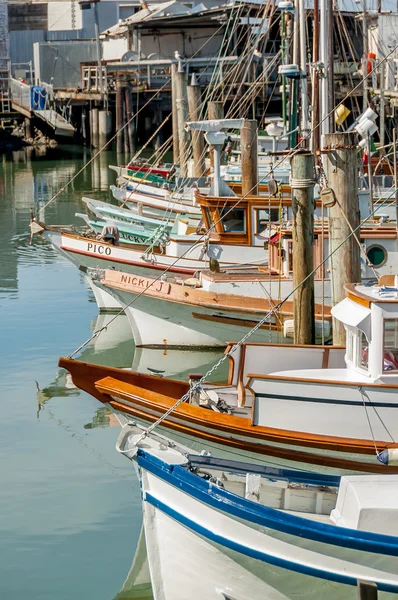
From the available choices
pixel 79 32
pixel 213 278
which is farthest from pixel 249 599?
pixel 79 32

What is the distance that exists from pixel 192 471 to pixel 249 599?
1.18 m

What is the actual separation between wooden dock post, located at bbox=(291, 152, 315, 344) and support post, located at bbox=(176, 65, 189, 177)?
15.4 m

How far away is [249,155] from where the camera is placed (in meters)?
22.1

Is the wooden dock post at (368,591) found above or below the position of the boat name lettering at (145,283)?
below

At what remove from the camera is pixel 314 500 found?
9156 mm

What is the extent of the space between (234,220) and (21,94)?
36.6m

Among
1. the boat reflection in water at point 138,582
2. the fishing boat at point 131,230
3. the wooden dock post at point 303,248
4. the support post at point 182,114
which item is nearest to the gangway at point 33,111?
the support post at point 182,114

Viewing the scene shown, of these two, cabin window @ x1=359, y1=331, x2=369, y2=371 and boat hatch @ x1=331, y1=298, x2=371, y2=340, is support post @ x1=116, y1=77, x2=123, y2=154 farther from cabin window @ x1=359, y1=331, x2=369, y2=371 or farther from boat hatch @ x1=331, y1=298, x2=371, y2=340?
cabin window @ x1=359, y1=331, x2=369, y2=371

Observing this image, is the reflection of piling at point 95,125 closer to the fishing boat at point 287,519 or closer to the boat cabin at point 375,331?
the boat cabin at point 375,331

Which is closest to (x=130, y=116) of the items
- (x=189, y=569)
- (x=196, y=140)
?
(x=196, y=140)

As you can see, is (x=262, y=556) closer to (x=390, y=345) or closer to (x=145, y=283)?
(x=390, y=345)

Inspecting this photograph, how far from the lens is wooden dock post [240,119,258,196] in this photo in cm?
2185

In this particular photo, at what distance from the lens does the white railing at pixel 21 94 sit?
52281mm

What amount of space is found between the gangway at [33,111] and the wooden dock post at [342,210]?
3954cm
